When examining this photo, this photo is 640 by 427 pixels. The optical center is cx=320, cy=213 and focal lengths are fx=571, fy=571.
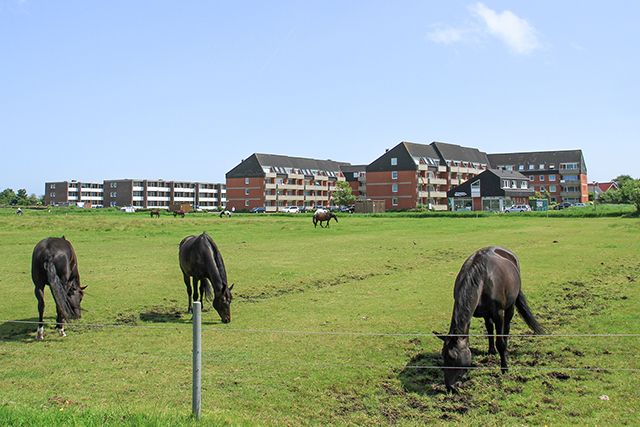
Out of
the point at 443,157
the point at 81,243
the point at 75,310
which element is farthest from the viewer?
the point at 443,157

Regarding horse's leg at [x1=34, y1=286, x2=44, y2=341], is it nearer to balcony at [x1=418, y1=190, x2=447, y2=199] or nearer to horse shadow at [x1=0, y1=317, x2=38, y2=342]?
horse shadow at [x1=0, y1=317, x2=38, y2=342]

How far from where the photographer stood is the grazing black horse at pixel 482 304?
8.58 m

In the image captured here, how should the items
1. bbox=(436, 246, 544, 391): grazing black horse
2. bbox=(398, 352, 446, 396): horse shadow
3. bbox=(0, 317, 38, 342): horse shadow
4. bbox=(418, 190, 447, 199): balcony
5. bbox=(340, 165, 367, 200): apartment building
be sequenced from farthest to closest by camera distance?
bbox=(340, 165, 367, 200): apartment building < bbox=(418, 190, 447, 199): balcony < bbox=(0, 317, 38, 342): horse shadow < bbox=(398, 352, 446, 396): horse shadow < bbox=(436, 246, 544, 391): grazing black horse

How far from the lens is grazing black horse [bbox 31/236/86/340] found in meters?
12.4

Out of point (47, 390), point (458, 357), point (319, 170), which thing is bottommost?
point (47, 390)

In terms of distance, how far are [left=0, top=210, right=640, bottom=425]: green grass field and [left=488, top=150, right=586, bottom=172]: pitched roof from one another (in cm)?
12755

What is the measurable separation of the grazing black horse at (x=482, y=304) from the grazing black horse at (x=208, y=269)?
6204 millimetres

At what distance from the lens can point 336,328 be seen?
1302cm

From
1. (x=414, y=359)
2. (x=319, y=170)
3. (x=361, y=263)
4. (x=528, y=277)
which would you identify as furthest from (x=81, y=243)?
(x=319, y=170)

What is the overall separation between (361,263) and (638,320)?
13064 mm

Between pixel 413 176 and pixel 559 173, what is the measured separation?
1802 inches

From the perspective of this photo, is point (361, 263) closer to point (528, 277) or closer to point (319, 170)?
point (528, 277)

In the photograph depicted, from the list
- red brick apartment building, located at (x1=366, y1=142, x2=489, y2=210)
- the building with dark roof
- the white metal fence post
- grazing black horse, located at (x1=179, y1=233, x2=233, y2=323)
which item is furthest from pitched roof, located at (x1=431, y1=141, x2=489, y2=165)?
the white metal fence post

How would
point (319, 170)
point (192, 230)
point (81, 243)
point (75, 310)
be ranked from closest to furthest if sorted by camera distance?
point (75, 310), point (81, 243), point (192, 230), point (319, 170)
